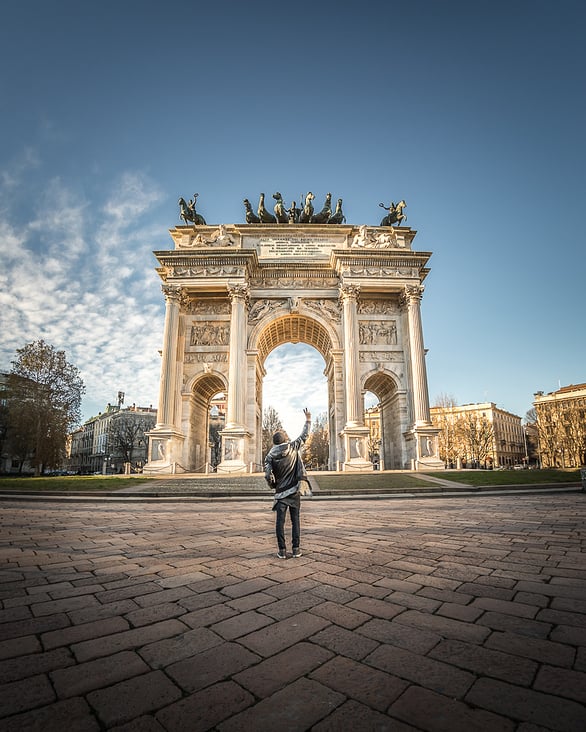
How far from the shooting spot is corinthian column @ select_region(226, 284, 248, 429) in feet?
76.4

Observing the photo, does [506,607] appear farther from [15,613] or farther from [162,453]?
[162,453]

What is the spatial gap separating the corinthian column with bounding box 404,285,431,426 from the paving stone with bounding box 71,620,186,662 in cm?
2231

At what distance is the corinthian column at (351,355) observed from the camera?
76.9 ft

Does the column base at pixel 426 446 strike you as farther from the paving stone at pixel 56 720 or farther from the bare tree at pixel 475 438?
the bare tree at pixel 475 438

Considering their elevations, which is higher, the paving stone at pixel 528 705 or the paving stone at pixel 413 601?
the paving stone at pixel 528 705

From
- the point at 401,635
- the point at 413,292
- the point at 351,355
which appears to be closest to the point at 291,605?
the point at 401,635

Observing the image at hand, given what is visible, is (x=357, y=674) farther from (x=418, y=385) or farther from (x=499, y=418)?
(x=499, y=418)

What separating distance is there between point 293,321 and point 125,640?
25.5 metres

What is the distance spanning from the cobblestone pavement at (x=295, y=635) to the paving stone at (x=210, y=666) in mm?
11

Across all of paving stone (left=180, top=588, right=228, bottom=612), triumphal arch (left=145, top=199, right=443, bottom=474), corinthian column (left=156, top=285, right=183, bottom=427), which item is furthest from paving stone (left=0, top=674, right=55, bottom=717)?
corinthian column (left=156, top=285, right=183, bottom=427)

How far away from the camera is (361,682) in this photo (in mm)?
1863

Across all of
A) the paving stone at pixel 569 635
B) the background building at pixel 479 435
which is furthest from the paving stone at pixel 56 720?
the background building at pixel 479 435

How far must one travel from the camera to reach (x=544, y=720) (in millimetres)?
1544

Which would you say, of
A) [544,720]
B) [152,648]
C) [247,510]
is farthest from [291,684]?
[247,510]
